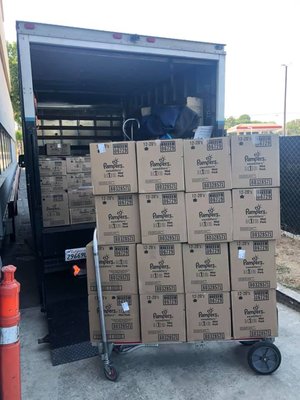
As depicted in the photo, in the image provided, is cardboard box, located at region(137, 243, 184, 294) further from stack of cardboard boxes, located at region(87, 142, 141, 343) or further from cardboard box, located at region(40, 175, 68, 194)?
cardboard box, located at region(40, 175, 68, 194)

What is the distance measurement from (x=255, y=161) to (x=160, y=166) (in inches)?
27.0

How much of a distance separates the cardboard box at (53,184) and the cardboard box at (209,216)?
1.75m

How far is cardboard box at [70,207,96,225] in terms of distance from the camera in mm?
3998

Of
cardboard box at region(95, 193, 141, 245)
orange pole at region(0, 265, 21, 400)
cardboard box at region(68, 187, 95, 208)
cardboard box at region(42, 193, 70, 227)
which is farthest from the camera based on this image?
cardboard box at region(68, 187, 95, 208)

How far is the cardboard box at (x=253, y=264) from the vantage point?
280 centimetres

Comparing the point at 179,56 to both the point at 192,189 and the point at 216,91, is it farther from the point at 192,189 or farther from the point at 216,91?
the point at 192,189

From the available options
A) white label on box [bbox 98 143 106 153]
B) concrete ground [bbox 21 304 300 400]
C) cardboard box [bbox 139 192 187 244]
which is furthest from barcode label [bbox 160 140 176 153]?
concrete ground [bbox 21 304 300 400]

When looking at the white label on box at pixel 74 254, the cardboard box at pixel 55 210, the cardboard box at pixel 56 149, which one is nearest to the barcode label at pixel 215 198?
the white label on box at pixel 74 254

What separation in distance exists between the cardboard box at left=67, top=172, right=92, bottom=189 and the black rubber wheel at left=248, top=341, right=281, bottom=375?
7.78ft

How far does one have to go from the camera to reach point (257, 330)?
285 cm

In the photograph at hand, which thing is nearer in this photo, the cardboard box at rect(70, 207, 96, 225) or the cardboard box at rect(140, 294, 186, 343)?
the cardboard box at rect(140, 294, 186, 343)

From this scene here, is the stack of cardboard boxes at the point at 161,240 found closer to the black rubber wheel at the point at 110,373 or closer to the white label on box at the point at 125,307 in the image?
the white label on box at the point at 125,307

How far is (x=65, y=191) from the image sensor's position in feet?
13.2

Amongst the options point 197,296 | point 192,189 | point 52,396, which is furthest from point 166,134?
point 52,396
